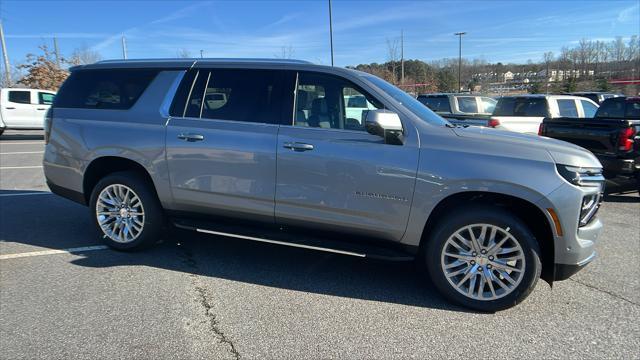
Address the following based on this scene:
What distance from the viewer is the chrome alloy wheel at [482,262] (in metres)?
3.56

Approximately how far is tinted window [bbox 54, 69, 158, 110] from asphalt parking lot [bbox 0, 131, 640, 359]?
1574mm

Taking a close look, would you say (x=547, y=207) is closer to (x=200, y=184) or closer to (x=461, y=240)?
(x=461, y=240)

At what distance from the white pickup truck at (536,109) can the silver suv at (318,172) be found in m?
7.97

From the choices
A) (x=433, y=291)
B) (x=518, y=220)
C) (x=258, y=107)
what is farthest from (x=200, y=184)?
(x=518, y=220)

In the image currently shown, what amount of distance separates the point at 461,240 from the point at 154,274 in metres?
2.80

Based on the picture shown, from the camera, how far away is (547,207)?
3.38m

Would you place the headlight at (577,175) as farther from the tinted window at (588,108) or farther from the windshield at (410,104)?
the tinted window at (588,108)

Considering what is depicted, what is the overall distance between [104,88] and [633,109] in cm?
1030

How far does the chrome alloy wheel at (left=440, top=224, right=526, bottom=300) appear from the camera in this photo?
11.7ft

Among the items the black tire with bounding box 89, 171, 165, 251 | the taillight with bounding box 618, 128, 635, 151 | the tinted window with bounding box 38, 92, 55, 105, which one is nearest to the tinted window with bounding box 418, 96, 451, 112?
the taillight with bounding box 618, 128, 635, 151

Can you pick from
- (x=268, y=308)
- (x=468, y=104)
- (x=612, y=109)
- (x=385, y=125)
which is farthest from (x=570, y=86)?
(x=268, y=308)

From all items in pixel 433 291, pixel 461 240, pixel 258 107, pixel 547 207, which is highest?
pixel 258 107

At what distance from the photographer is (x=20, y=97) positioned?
703 inches

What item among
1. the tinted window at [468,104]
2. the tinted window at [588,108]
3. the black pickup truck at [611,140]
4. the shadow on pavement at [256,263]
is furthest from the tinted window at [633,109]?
the shadow on pavement at [256,263]
